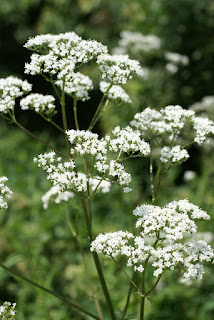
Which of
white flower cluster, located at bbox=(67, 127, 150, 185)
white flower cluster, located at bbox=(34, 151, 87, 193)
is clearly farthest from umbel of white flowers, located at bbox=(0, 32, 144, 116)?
white flower cluster, located at bbox=(34, 151, 87, 193)

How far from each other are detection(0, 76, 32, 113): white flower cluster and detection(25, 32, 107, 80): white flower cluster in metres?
0.23

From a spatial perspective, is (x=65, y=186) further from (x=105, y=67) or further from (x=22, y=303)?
(x=22, y=303)

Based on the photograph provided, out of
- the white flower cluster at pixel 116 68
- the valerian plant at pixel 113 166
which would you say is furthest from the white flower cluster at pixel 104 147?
the white flower cluster at pixel 116 68

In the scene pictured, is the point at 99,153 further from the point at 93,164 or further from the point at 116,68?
the point at 116,68

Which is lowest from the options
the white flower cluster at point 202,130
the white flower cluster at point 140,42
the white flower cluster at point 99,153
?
→ the white flower cluster at point 99,153

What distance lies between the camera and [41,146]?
32.2 ft

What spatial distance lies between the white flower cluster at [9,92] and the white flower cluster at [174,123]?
1205mm

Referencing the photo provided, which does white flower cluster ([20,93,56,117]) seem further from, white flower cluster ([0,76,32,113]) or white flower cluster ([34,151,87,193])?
white flower cluster ([34,151,87,193])

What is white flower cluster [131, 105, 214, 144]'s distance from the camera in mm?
3676

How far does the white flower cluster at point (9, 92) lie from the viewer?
3395 millimetres

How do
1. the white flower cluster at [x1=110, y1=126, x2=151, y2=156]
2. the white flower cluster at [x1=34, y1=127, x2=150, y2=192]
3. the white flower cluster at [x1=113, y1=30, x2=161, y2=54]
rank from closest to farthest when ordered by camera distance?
the white flower cluster at [x1=34, y1=127, x2=150, y2=192]
the white flower cluster at [x1=110, y1=126, x2=151, y2=156]
the white flower cluster at [x1=113, y1=30, x2=161, y2=54]

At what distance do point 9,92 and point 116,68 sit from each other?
0.99 m

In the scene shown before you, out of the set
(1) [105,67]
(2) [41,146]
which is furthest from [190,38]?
(1) [105,67]

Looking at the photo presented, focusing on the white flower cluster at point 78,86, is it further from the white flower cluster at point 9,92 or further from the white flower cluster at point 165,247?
the white flower cluster at point 165,247
